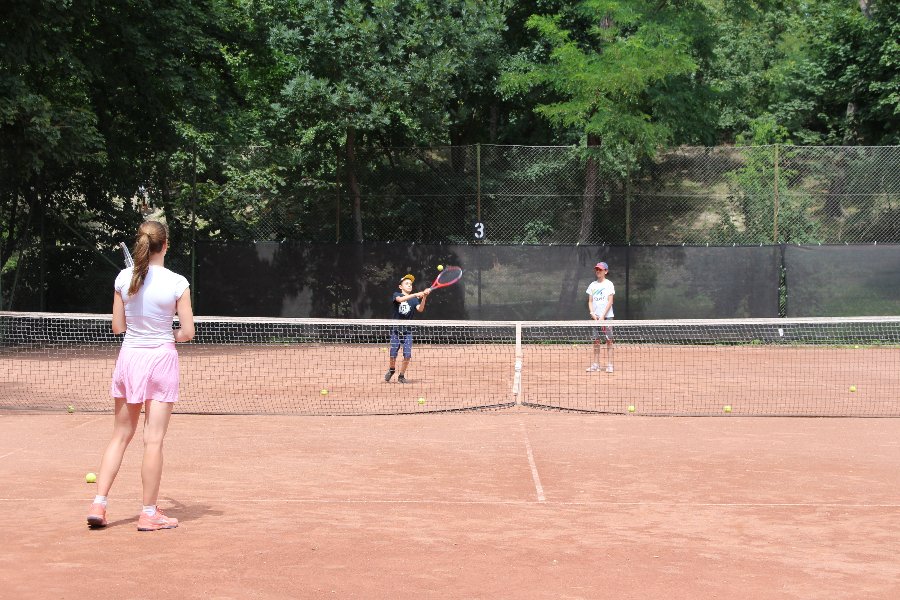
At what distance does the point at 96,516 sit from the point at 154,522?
0.31m

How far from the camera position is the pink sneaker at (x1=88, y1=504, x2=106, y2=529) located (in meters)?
5.93

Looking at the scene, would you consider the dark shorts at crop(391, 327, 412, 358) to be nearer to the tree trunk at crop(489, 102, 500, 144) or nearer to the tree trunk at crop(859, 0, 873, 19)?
the tree trunk at crop(489, 102, 500, 144)

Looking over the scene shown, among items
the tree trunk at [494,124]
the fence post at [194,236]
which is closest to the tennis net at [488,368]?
the fence post at [194,236]

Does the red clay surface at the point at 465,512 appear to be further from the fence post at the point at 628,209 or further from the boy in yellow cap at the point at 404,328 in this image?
the fence post at the point at 628,209

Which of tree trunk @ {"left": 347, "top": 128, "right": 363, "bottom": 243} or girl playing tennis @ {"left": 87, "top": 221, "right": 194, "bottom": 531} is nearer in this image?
girl playing tennis @ {"left": 87, "top": 221, "right": 194, "bottom": 531}

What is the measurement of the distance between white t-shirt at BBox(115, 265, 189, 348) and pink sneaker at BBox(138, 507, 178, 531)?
0.96 metres

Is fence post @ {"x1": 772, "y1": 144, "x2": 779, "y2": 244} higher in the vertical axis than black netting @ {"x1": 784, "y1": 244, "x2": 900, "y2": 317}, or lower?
higher

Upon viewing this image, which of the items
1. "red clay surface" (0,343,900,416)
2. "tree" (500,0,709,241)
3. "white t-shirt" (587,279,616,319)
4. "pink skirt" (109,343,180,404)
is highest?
"tree" (500,0,709,241)

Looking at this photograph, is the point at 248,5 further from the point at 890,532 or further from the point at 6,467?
the point at 890,532

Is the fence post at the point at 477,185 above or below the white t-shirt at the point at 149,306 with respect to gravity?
above

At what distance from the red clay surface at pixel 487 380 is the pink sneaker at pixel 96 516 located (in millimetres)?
5100

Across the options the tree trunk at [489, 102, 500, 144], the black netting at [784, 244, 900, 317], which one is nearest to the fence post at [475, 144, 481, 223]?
the black netting at [784, 244, 900, 317]

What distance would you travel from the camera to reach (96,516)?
5.93 meters

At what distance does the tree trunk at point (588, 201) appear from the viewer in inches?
833
